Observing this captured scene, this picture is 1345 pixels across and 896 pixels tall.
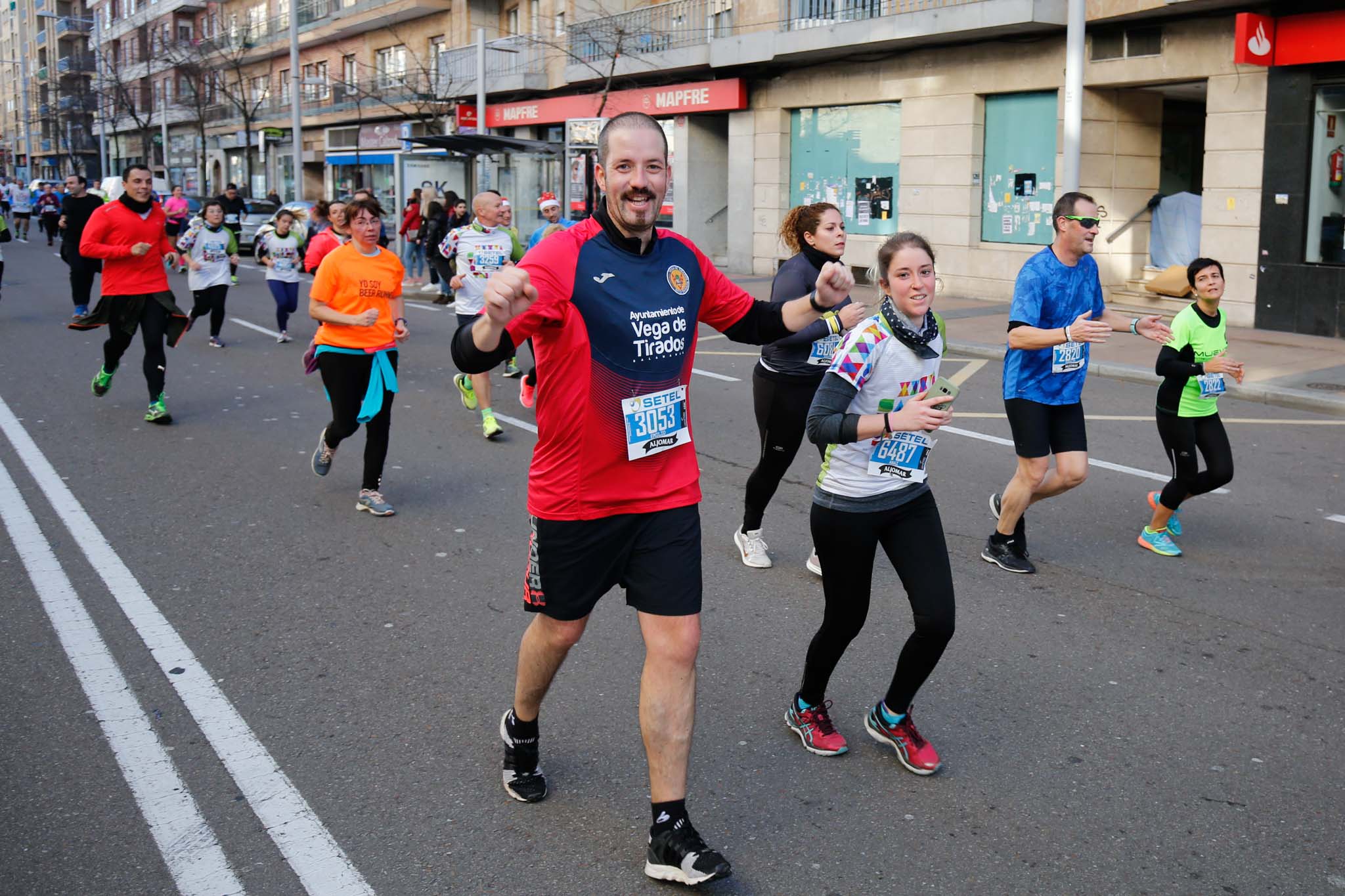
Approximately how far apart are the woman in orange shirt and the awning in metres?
15.6

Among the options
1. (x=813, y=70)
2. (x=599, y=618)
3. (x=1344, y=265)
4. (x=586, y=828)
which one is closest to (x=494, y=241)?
(x=599, y=618)

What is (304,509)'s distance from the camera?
7363mm

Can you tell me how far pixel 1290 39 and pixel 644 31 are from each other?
15838mm

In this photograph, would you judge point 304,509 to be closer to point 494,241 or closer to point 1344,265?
point 494,241

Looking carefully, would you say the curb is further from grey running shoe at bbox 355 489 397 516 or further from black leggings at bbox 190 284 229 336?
black leggings at bbox 190 284 229 336

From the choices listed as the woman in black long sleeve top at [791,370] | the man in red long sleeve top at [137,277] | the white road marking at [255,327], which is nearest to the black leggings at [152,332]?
the man in red long sleeve top at [137,277]

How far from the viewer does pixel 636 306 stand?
3.39m

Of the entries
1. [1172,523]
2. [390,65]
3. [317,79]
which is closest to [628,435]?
[1172,523]

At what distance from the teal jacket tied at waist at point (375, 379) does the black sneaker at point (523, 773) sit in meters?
3.71

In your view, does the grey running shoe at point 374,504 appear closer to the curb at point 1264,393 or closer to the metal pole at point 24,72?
the curb at point 1264,393

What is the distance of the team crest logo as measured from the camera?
11.4 feet

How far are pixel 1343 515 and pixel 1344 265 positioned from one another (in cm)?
990

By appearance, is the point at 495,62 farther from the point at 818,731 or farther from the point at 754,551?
the point at 818,731

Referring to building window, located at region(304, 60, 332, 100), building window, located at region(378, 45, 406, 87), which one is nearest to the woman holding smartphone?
building window, located at region(378, 45, 406, 87)
